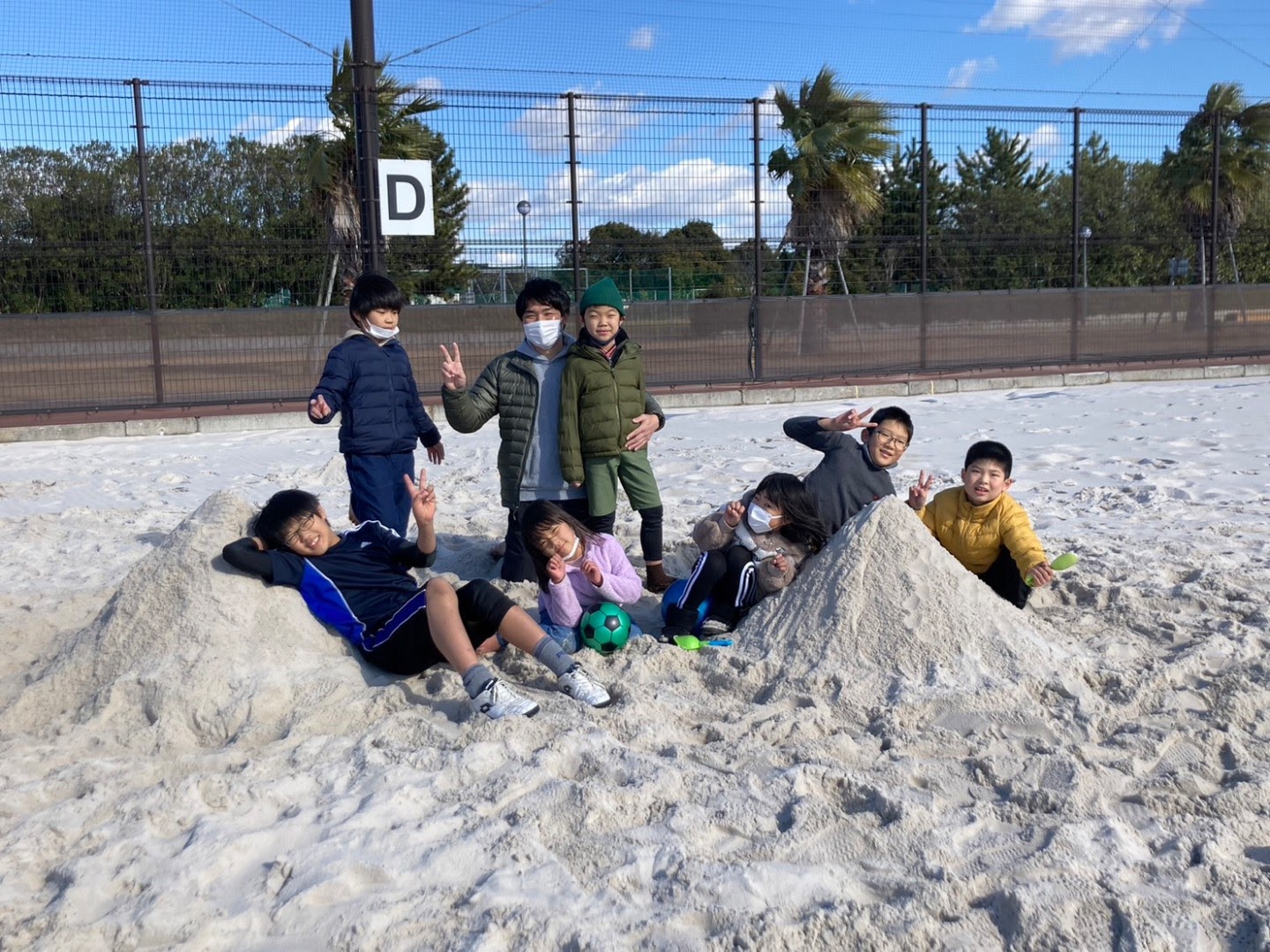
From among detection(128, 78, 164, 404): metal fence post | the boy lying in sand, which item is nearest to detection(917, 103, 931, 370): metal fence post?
detection(128, 78, 164, 404): metal fence post

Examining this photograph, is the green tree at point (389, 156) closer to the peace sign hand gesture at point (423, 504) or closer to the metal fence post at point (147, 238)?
the metal fence post at point (147, 238)

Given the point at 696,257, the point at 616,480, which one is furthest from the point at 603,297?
the point at 696,257

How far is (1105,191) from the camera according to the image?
25.5 metres

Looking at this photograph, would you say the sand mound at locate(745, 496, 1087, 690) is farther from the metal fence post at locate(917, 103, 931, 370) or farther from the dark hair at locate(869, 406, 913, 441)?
the metal fence post at locate(917, 103, 931, 370)

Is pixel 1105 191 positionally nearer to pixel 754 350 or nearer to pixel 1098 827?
pixel 754 350

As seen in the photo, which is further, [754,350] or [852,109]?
[852,109]

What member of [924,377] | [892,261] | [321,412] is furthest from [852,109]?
[321,412]

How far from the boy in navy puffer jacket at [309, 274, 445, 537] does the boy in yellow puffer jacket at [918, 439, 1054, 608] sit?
2.55m

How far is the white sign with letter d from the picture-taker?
39.9 feet

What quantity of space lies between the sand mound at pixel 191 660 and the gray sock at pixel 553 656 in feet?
2.21

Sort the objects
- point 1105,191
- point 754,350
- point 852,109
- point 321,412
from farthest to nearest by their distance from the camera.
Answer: point 1105,191 < point 852,109 < point 754,350 < point 321,412

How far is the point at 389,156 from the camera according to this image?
14023 millimetres

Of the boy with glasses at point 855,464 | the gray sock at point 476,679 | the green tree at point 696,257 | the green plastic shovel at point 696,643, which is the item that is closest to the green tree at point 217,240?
the green tree at point 696,257

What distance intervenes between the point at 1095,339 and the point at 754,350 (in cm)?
510
